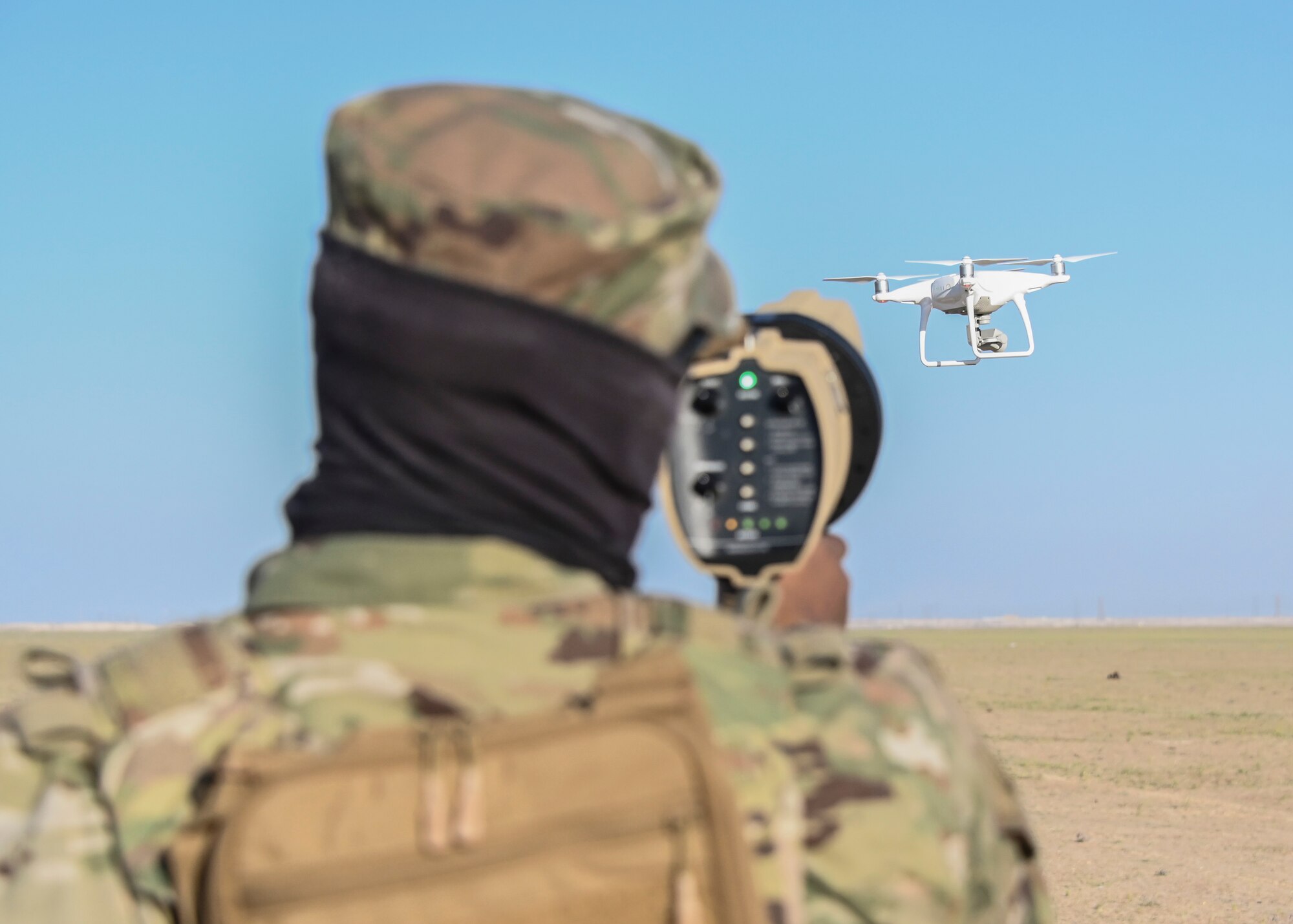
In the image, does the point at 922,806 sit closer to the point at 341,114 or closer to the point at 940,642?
the point at 341,114

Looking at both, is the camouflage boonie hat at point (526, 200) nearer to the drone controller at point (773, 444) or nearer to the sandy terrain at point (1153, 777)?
the drone controller at point (773, 444)

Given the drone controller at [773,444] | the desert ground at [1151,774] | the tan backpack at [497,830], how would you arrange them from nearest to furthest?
the tan backpack at [497,830], the drone controller at [773,444], the desert ground at [1151,774]

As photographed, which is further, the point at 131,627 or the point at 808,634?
the point at 131,627

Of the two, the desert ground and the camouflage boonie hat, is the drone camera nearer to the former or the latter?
the desert ground

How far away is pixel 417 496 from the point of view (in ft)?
5.32

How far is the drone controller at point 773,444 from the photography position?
7.82 ft

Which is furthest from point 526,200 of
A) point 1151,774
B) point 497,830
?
point 1151,774

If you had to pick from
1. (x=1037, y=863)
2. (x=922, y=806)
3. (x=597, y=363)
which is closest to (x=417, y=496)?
(x=597, y=363)

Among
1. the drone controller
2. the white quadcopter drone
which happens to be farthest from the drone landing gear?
the drone controller

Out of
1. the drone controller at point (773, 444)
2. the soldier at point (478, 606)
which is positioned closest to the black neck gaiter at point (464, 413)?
the soldier at point (478, 606)

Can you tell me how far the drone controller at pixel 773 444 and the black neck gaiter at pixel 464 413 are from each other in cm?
72

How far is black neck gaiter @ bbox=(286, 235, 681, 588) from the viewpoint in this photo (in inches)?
63.0

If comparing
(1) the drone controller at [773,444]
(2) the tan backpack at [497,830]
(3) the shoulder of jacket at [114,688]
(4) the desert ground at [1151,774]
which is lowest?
(4) the desert ground at [1151,774]

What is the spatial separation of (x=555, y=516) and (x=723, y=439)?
2.75ft
